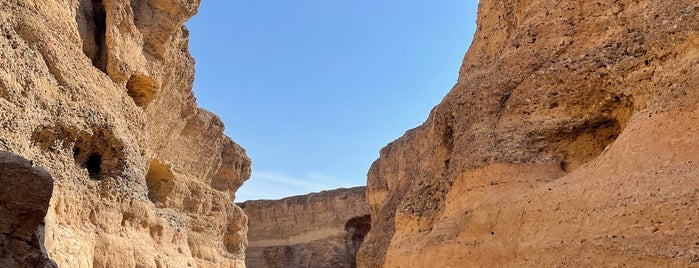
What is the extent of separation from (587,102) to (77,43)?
31.4ft

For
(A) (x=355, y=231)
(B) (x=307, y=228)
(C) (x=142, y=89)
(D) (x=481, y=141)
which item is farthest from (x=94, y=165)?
(A) (x=355, y=231)

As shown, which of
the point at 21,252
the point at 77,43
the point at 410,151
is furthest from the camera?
the point at 410,151

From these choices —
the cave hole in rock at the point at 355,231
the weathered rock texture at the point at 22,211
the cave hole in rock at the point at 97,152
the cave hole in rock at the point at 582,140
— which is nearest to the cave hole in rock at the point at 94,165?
the cave hole in rock at the point at 97,152

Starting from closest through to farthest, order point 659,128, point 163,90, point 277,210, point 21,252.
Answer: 1. point 21,252
2. point 659,128
3. point 163,90
4. point 277,210

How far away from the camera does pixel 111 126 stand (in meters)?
12.0

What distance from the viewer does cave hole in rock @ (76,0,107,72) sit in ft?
43.5

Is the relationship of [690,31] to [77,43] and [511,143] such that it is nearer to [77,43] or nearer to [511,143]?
[511,143]

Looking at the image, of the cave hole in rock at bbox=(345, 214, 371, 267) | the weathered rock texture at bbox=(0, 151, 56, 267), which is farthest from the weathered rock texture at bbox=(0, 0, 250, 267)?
the cave hole in rock at bbox=(345, 214, 371, 267)

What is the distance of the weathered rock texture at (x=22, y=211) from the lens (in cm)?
390

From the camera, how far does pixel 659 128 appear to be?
587 centimetres

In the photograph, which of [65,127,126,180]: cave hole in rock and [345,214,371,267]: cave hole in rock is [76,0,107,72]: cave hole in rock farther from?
[345,214,371,267]: cave hole in rock

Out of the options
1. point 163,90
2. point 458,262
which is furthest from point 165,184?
point 458,262

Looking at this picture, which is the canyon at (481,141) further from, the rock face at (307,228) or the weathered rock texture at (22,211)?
the rock face at (307,228)

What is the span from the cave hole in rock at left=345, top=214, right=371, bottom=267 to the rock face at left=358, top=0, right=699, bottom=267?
27.8 m
